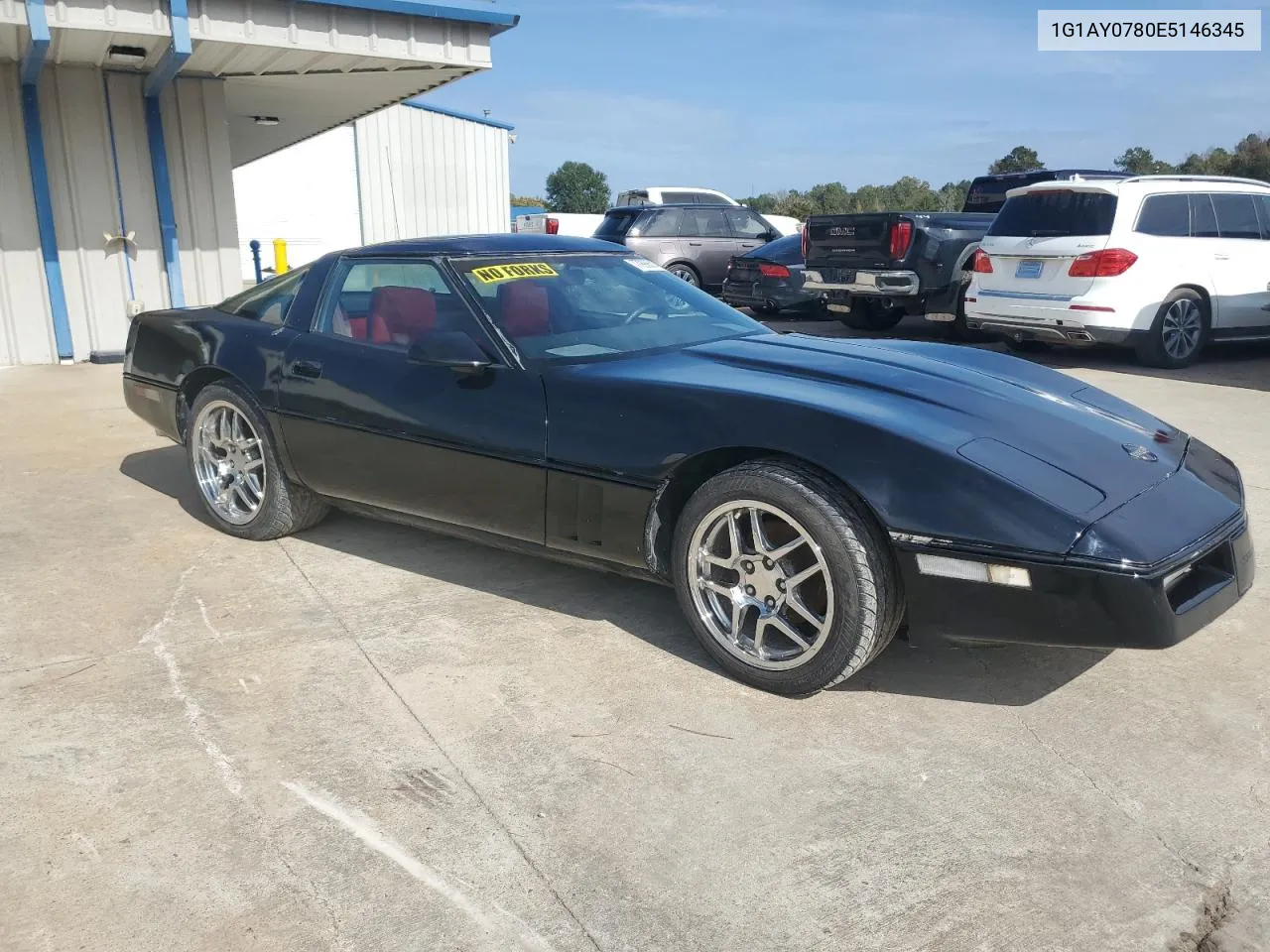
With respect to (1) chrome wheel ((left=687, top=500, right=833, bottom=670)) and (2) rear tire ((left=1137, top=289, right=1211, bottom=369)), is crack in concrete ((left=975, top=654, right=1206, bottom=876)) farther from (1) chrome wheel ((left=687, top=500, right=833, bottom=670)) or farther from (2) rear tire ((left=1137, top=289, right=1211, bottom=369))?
(2) rear tire ((left=1137, top=289, right=1211, bottom=369))

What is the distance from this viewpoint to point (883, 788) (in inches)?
102

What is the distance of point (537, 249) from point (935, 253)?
741 cm

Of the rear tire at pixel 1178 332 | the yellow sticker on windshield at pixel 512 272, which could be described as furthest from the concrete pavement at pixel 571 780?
the rear tire at pixel 1178 332

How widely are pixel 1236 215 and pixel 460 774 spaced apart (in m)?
9.45

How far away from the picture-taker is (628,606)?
3807 mm

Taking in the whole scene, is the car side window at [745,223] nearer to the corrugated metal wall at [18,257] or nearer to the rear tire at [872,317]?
the rear tire at [872,317]

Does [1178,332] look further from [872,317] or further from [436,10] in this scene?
[436,10]

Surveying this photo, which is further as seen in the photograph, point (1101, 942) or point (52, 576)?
point (52, 576)

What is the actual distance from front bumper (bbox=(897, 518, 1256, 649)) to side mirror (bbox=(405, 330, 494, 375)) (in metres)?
1.62

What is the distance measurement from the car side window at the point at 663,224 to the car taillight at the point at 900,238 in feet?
16.2

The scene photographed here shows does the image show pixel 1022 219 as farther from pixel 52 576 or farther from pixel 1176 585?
pixel 52 576

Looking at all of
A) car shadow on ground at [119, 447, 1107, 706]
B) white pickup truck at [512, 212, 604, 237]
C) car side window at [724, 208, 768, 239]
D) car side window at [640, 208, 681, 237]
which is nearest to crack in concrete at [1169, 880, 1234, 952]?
car shadow on ground at [119, 447, 1107, 706]

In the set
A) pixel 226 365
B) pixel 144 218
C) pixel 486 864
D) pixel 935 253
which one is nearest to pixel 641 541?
pixel 486 864

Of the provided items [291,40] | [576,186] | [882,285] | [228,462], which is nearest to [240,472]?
[228,462]
